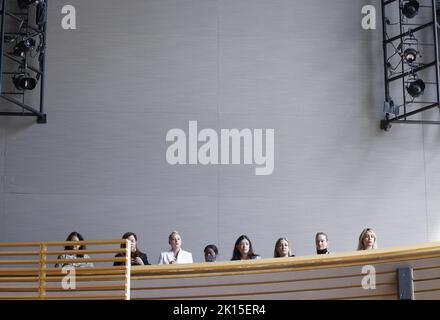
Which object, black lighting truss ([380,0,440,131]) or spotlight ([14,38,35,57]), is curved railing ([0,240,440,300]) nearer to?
spotlight ([14,38,35,57])

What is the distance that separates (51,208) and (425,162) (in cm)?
532

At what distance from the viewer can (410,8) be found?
Answer: 10.0 metres

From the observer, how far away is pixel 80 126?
9.84 metres

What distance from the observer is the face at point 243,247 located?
7.10 metres

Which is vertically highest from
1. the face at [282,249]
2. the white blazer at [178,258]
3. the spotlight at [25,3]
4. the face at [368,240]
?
the spotlight at [25,3]

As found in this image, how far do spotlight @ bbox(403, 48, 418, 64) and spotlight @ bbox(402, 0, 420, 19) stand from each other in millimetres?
510

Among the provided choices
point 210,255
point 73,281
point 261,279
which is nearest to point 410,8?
point 210,255

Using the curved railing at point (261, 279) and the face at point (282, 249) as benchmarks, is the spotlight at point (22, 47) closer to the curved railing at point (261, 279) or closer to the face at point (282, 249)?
the curved railing at point (261, 279)

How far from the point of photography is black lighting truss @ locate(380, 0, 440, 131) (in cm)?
999

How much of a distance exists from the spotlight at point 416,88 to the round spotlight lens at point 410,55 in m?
0.30

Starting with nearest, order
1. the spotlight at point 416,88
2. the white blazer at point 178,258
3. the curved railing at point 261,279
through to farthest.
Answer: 1. the curved railing at point 261,279
2. the white blazer at point 178,258
3. the spotlight at point 416,88

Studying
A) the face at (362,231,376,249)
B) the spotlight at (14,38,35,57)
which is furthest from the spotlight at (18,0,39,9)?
the face at (362,231,376,249)

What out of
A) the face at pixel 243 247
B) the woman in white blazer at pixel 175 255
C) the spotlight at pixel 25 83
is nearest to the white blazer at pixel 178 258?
the woman in white blazer at pixel 175 255

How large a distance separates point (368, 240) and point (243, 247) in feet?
4.08
